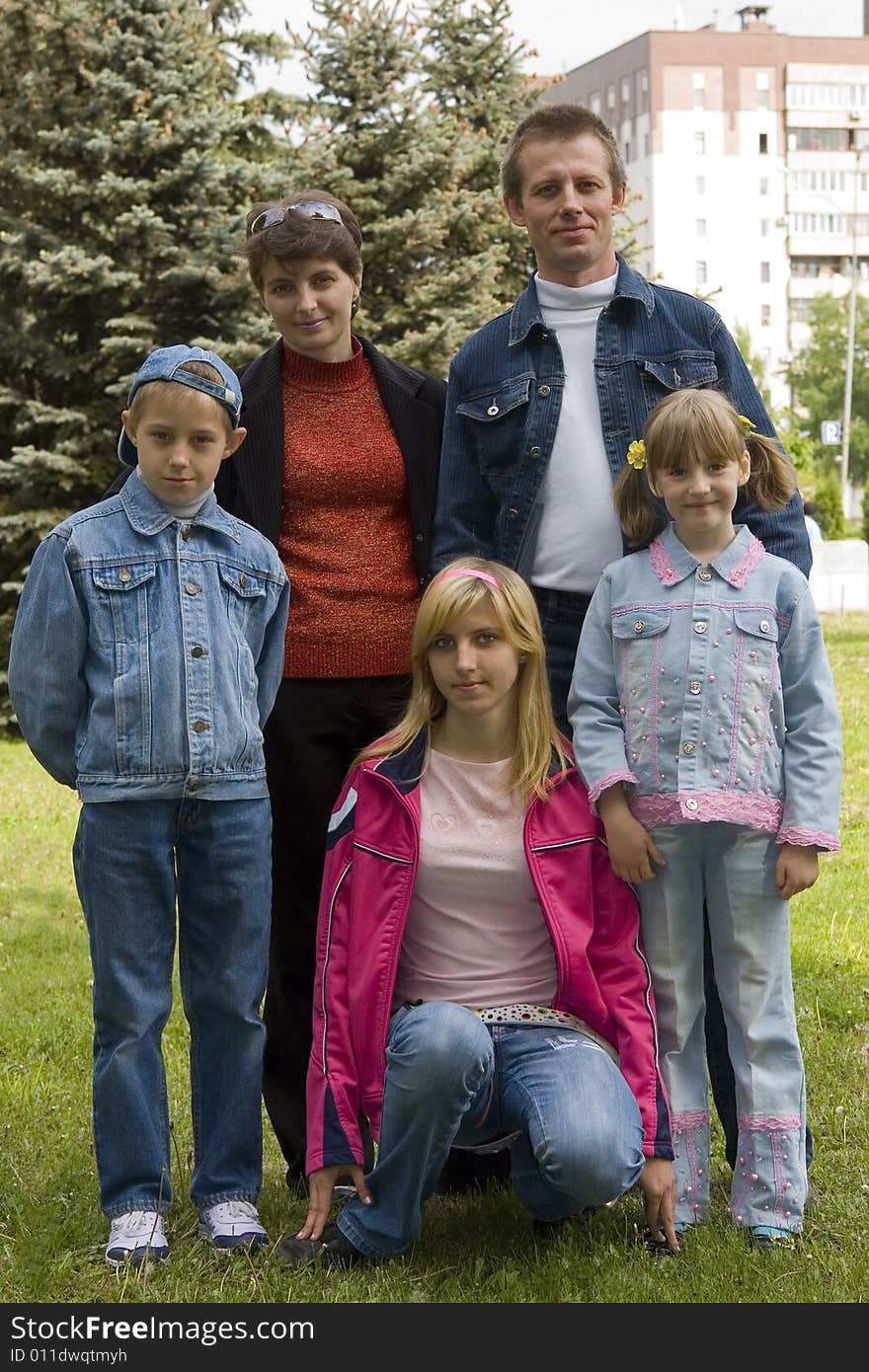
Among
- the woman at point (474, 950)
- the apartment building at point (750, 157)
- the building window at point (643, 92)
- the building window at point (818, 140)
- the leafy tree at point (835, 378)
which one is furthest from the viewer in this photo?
the building window at point (818, 140)

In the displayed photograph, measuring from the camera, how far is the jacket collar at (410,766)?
10.9 feet

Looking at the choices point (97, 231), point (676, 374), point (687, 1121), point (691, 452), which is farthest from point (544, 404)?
point (97, 231)

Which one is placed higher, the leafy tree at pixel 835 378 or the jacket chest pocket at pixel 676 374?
the leafy tree at pixel 835 378

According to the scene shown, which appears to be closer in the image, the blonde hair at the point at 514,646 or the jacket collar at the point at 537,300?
the blonde hair at the point at 514,646

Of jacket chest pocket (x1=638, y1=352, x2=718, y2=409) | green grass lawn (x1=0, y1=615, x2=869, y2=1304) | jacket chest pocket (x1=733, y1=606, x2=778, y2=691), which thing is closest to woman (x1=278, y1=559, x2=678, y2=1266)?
green grass lawn (x1=0, y1=615, x2=869, y2=1304)

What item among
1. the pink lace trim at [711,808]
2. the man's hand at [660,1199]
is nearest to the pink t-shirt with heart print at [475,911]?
the pink lace trim at [711,808]

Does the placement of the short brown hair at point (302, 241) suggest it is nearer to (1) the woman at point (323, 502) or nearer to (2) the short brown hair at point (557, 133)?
(1) the woman at point (323, 502)

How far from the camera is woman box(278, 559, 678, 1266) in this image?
10.2ft

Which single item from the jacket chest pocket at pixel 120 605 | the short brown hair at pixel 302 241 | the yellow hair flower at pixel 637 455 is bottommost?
the jacket chest pocket at pixel 120 605

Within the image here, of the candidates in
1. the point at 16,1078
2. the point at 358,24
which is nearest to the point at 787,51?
the point at 358,24

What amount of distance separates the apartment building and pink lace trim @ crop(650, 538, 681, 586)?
76.6 meters

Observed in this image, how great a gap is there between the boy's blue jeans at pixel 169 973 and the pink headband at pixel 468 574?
2.03 ft

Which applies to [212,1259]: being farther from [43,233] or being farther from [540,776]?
[43,233]
